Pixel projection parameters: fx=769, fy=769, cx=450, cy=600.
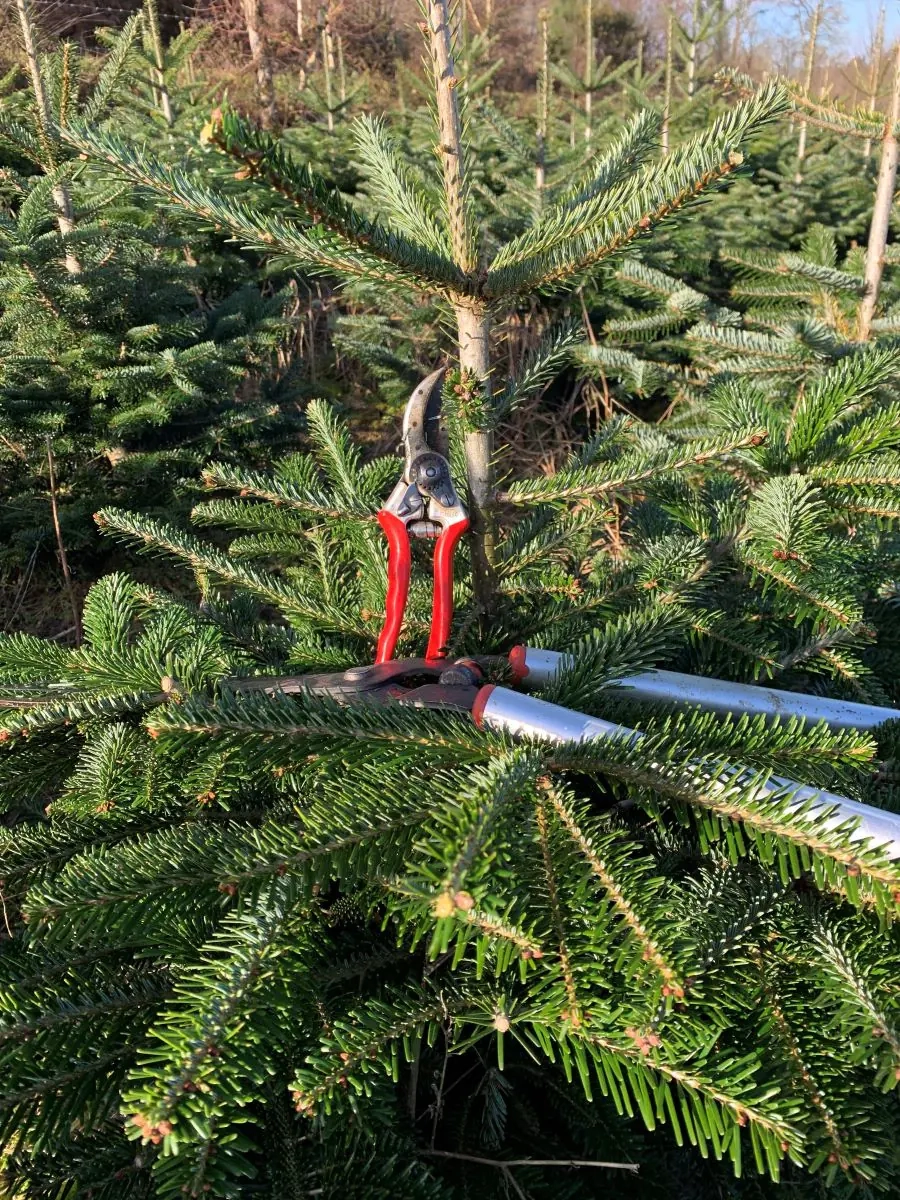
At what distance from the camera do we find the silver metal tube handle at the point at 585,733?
0.73 metres

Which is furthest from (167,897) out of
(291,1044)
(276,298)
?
(276,298)

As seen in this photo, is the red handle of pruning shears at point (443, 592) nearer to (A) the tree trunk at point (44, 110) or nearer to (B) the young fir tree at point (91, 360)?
(B) the young fir tree at point (91, 360)

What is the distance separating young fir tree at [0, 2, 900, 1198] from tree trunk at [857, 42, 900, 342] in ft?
7.59

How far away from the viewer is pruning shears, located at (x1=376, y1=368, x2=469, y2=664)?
3.84 feet

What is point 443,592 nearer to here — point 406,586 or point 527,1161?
point 406,586

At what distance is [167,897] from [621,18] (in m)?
19.8

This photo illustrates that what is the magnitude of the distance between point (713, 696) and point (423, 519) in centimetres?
50

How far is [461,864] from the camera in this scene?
22.5 inches

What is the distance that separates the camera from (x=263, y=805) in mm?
1101

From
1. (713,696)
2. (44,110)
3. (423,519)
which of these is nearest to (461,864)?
(713,696)

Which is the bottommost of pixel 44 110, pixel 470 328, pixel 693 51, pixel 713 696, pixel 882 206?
pixel 713 696

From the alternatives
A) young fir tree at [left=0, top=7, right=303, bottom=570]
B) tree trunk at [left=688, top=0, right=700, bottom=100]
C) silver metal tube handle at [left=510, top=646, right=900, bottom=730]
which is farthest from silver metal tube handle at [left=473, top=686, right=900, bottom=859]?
tree trunk at [left=688, top=0, right=700, bottom=100]

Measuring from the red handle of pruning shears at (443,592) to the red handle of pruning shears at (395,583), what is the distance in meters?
0.02

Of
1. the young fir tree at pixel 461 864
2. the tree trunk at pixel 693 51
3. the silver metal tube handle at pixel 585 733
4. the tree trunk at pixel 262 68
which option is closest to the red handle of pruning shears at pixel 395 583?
the young fir tree at pixel 461 864
